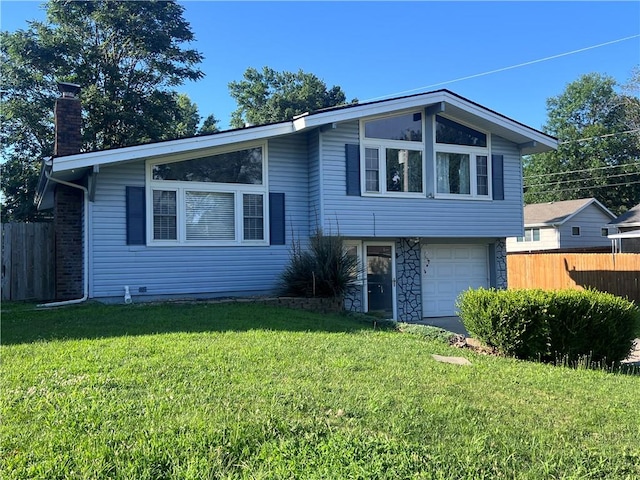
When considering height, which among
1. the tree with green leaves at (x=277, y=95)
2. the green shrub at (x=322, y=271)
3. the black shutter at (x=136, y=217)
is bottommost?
the green shrub at (x=322, y=271)

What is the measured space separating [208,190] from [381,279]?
4858mm

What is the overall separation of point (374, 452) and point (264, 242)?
29.5 ft

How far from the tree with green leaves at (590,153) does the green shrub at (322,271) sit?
36780 mm

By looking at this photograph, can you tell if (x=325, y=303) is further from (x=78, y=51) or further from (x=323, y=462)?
(x=78, y=51)

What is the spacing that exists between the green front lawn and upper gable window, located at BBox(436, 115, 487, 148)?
8013mm

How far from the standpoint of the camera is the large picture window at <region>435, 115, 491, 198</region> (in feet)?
45.2

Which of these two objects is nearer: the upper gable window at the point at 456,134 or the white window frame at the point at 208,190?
the white window frame at the point at 208,190

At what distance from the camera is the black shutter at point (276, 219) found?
12.4 metres

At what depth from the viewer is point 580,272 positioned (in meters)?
18.8

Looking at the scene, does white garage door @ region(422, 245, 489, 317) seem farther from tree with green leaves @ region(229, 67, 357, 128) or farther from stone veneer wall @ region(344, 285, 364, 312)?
tree with green leaves @ region(229, 67, 357, 128)

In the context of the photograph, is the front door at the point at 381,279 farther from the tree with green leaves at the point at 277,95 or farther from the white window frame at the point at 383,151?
the tree with green leaves at the point at 277,95

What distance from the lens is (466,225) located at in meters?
13.9

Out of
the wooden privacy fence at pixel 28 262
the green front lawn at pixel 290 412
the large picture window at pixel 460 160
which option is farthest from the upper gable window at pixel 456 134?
the wooden privacy fence at pixel 28 262

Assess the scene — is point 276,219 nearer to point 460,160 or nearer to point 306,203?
point 306,203
